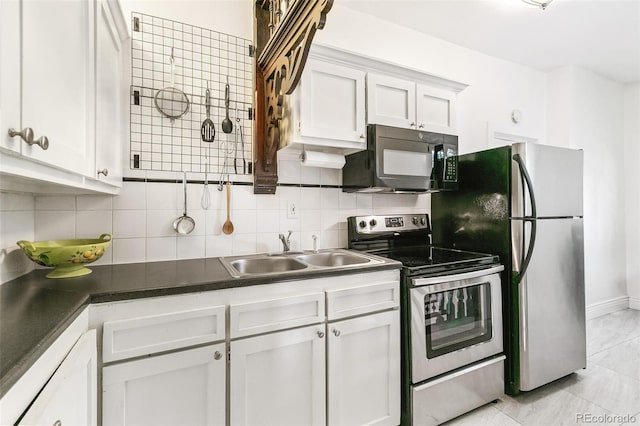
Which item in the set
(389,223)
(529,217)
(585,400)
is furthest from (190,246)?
(585,400)

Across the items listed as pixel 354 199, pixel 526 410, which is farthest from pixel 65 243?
pixel 526 410

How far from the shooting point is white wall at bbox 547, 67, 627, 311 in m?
3.14

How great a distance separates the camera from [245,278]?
130 cm

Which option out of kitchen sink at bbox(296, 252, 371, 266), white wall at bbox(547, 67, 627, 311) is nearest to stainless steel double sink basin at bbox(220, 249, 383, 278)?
kitchen sink at bbox(296, 252, 371, 266)

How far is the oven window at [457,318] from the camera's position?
168 centimetres

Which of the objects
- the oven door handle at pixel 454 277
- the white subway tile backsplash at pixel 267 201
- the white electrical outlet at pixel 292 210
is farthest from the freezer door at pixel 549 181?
the white subway tile backsplash at pixel 267 201

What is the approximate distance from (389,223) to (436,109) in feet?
2.96

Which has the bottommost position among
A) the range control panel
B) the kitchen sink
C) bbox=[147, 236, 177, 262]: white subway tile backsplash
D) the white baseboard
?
the white baseboard

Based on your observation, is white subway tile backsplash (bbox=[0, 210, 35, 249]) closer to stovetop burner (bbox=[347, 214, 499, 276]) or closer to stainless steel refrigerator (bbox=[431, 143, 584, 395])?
stovetop burner (bbox=[347, 214, 499, 276])

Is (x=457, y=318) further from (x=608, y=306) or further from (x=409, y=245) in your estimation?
(x=608, y=306)

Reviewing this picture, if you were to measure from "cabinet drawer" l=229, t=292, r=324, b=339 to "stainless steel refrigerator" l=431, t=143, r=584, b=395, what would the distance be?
53.9 inches

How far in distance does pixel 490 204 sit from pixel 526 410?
130cm

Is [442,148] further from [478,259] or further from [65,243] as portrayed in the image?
[65,243]

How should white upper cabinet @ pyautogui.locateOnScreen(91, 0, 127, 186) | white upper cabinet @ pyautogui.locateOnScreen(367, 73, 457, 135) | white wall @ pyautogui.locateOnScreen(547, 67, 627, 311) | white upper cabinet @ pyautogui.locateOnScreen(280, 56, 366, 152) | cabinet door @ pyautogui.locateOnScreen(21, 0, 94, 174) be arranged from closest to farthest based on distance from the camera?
cabinet door @ pyautogui.locateOnScreen(21, 0, 94, 174) < white upper cabinet @ pyautogui.locateOnScreen(91, 0, 127, 186) < white upper cabinet @ pyautogui.locateOnScreen(280, 56, 366, 152) < white upper cabinet @ pyautogui.locateOnScreen(367, 73, 457, 135) < white wall @ pyautogui.locateOnScreen(547, 67, 627, 311)
